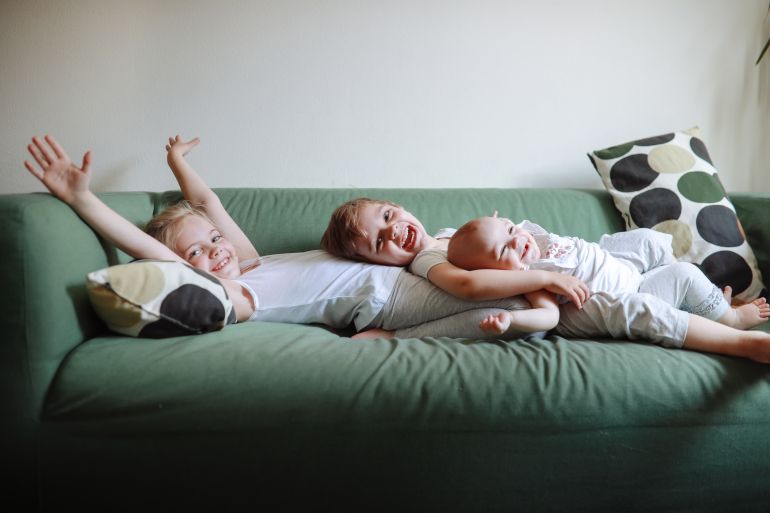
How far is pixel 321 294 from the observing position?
138 centimetres

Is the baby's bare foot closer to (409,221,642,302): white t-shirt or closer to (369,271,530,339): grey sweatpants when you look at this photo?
(409,221,642,302): white t-shirt

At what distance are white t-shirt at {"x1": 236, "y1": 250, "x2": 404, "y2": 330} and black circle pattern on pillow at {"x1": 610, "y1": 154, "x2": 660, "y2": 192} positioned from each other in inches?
34.7

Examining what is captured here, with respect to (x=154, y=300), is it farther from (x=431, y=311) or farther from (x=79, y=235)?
(x=431, y=311)

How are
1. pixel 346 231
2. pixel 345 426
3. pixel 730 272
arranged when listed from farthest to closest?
pixel 730 272 → pixel 346 231 → pixel 345 426

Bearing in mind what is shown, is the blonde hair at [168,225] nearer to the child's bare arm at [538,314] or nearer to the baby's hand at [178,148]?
the baby's hand at [178,148]

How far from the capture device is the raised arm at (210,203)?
5.16ft

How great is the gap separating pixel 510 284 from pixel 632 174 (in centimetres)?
85

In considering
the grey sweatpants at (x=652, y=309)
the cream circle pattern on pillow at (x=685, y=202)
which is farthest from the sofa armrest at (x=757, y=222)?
the grey sweatpants at (x=652, y=309)

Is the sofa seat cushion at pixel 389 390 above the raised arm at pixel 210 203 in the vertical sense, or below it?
below

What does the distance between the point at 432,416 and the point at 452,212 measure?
2.99 ft

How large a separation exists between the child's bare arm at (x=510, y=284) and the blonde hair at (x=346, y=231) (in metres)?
0.33

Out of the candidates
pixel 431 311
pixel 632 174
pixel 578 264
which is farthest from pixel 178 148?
pixel 632 174

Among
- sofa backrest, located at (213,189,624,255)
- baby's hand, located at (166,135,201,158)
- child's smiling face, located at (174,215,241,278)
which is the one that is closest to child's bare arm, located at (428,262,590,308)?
sofa backrest, located at (213,189,624,255)

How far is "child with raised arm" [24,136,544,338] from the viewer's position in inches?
49.3
